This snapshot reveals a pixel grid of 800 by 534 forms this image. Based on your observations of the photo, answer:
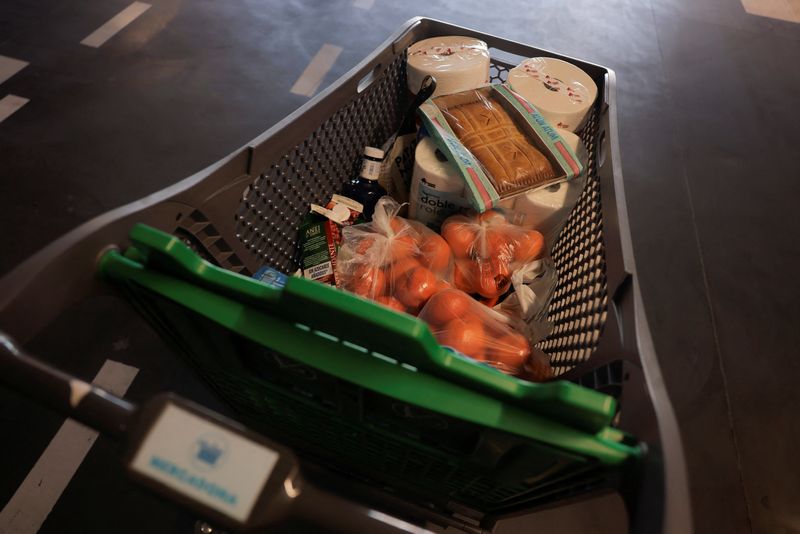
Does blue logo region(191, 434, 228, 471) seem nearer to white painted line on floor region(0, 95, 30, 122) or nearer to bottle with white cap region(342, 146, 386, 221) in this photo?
bottle with white cap region(342, 146, 386, 221)

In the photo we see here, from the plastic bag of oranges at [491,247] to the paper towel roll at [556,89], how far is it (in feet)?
0.72

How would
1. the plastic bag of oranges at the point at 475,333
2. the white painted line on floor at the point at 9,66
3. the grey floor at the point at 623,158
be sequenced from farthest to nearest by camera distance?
the white painted line on floor at the point at 9,66, the grey floor at the point at 623,158, the plastic bag of oranges at the point at 475,333

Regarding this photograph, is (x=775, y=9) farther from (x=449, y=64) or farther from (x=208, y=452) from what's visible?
(x=208, y=452)

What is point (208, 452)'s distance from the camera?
291 mm

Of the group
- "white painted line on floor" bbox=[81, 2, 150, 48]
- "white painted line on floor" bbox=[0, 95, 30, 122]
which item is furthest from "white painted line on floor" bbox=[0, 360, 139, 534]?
"white painted line on floor" bbox=[81, 2, 150, 48]

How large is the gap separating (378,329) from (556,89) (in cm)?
70

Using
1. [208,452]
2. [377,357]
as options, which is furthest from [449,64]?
[208,452]

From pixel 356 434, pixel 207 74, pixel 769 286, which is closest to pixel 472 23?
pixel 207 74

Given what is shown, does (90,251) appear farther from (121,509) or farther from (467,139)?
(121,509)

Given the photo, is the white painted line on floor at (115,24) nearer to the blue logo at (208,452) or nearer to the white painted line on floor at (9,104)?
the white painted line on floor at (9,104)

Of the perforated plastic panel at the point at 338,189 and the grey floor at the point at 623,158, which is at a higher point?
the perforated plastic panel at the point at 338,189

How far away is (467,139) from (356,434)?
0.51m

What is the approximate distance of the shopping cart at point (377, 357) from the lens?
1.23 feet

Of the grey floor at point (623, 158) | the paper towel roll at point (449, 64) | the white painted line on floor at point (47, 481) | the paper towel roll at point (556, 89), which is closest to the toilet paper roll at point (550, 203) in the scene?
the paper towel roll at point (556, 89)
